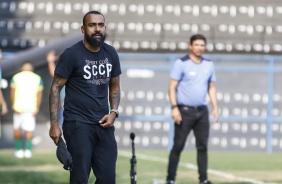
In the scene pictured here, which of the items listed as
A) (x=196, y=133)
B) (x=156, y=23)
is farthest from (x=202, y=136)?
(x=156, y=23)

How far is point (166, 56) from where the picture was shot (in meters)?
23.8

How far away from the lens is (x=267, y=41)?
25.7 meters

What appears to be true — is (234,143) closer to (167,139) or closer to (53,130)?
(167,139)

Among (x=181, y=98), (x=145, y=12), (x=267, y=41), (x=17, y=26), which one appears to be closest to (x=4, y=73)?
(x=17, y=26)

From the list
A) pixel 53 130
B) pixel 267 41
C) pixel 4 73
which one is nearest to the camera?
pixel 53 130

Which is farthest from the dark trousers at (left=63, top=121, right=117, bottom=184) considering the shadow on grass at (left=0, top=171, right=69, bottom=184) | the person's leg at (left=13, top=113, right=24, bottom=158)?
the person's leg at (left=13, top=113, right=24, bottom=158)

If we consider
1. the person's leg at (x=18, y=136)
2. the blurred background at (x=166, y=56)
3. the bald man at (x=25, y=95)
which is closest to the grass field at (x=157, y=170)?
the person's leg at (x=18, y=136)

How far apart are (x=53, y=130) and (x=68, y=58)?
22.2 inches

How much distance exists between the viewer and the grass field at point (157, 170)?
43.8 feet

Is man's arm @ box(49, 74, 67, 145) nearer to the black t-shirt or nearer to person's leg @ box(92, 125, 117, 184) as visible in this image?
the black t-shirt

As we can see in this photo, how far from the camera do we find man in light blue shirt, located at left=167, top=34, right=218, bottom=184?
12.0 meters

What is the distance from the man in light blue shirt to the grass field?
97 centimetres

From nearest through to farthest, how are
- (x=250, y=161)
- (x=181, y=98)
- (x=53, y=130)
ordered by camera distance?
(x=53, y=130) → (x=181, y=98) → (x=250, y=161)

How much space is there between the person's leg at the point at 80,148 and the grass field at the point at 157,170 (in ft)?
16.4
